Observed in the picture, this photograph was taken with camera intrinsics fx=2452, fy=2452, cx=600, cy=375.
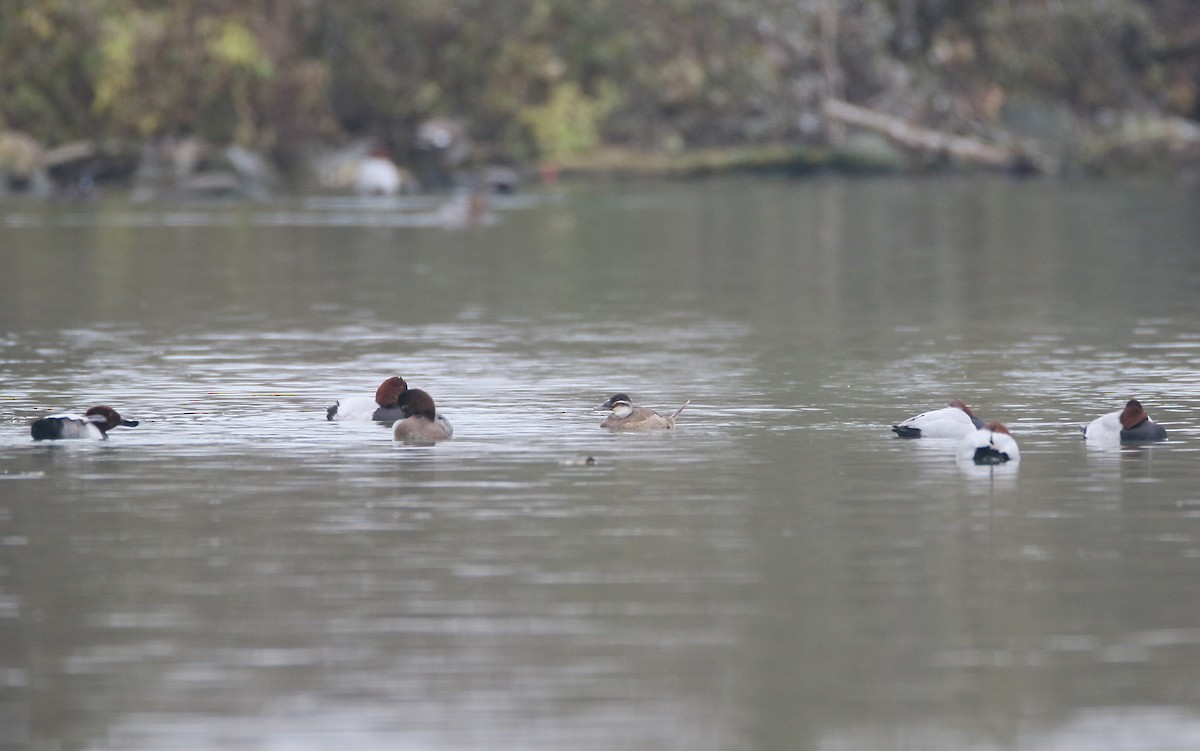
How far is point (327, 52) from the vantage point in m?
61.7

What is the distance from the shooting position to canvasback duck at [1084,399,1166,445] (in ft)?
47.7

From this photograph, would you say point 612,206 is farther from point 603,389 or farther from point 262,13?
point 603,389

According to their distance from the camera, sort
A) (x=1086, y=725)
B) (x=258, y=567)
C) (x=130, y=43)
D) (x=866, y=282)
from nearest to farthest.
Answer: (x=1086, y=725) → (x=258, y=567) → (x=866, y=282) → (x=130, y=43)

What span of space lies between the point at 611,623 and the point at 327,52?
53.2 metres

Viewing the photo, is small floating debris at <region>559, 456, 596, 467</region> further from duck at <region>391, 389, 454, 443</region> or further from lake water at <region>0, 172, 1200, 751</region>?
duck at <region>391, 389, 454, 443</region>

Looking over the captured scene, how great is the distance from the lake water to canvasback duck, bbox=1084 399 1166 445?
24 centimetres

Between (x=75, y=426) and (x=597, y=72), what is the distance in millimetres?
49709

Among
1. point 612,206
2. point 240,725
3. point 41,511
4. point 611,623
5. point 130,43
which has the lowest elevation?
point 240,725

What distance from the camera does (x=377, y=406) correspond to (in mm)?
15852

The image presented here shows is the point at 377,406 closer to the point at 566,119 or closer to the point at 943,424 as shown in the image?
the point at 943,424

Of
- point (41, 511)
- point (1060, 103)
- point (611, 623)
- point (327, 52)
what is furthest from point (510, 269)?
point (1060, 103)

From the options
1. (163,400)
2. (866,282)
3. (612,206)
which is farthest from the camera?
(612,206)

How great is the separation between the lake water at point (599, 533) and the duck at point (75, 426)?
10 cm

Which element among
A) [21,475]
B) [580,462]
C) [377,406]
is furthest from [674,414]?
[21,475]
